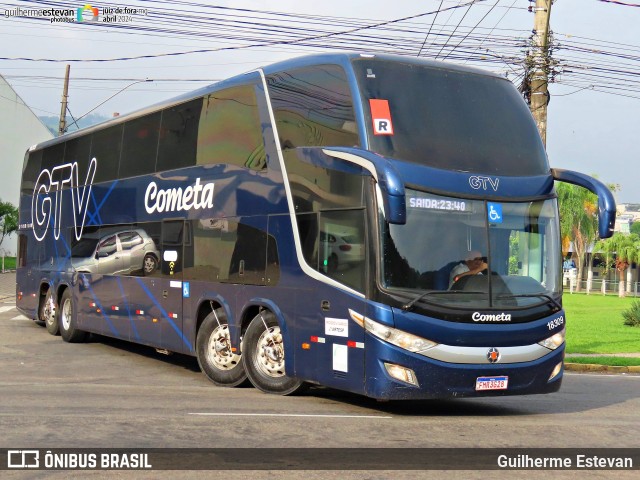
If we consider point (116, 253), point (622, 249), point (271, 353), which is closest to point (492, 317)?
point (271, 353)

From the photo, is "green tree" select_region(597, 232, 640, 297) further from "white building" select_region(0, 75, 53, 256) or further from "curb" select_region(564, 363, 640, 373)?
"curb" select_region(564, 363, 640, 373)

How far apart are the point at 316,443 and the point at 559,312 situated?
4.20 meters

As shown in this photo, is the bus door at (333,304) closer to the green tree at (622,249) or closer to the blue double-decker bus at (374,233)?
the blue double-decker bus at (374,233)

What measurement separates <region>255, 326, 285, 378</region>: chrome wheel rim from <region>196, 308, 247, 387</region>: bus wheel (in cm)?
67

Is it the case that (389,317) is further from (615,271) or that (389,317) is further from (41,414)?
(615,271)

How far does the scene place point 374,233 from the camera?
1114 cm

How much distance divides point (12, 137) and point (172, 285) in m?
71.4

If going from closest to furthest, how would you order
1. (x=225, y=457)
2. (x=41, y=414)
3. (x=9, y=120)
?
(x=225, y=457)
(x=41, y=414)
(x=9, y=120)

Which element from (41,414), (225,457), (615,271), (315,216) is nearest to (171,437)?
(225,457)

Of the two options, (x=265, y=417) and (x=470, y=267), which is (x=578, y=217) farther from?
(x=265, y=417)

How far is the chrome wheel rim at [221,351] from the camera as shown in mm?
14297

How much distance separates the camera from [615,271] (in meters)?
100

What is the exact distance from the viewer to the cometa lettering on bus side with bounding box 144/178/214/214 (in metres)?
15.0

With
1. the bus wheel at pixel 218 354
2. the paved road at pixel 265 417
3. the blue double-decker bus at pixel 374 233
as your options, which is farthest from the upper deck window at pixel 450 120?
the bus wheel at pixel 218 354
